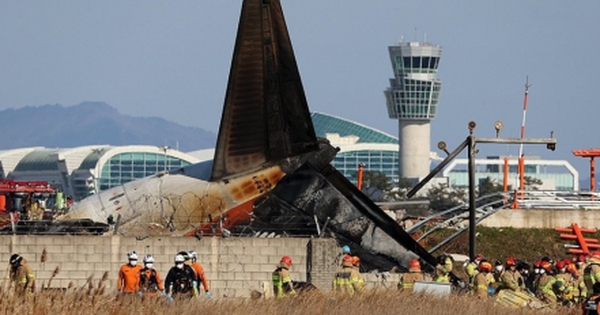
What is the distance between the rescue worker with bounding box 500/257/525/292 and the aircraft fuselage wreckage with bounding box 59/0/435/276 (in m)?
4.31

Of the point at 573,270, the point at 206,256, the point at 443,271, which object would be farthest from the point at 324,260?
the point at 573,270

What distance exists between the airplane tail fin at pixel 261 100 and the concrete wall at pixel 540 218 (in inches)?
652

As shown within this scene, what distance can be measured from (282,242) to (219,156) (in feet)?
15.2

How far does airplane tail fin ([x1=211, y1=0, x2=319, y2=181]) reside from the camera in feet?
136

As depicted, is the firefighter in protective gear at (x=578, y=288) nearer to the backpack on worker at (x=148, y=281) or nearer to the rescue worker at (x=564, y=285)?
the rescue worker at (x=564, y=285)

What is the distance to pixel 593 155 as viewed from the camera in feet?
202

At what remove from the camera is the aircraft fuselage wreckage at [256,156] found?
4128 centimetres

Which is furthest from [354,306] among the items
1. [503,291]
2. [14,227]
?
[14,227]

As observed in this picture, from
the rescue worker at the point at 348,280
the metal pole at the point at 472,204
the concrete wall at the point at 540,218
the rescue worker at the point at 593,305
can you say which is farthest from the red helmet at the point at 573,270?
the concrete wall at the point at 540,218

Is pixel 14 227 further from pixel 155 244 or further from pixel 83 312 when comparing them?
pixel 83 312

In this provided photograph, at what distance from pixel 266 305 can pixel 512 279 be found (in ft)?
31.9

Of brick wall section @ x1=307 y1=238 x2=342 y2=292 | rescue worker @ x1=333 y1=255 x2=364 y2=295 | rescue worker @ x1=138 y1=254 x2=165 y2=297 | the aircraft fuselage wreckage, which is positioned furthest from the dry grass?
the aircraft fuselage wreckage

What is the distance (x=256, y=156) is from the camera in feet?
137

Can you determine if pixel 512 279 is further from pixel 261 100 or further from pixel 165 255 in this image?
pixel 261 100
